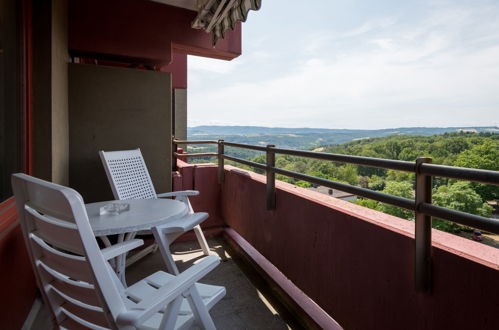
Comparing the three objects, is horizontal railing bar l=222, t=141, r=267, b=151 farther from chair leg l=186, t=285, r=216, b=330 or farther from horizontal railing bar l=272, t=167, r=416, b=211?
chair leg l=186, t=285, r=216, b=330

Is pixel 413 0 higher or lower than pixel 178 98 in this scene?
higher

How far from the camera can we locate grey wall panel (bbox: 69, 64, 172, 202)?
10.8 feet

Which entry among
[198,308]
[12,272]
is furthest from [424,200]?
[12,272]

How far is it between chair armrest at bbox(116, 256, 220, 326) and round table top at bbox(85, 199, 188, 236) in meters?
0.66

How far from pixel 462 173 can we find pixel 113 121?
11.1ft

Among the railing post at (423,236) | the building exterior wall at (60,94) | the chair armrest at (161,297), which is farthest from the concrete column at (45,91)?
the railing post at (423,236)

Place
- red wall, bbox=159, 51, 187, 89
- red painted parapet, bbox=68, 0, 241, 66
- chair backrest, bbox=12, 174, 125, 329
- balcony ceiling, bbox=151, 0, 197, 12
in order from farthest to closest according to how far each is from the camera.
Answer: red wall, bbox=159, 51, 187, 89, balcony ceiling, bbox=151, 0, 197, 12, red painted parapet, bbox=68, 0, 241, 66, chair backrest, bbox=12, 174, 125, 329

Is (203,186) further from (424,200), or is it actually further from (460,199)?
(424,200)

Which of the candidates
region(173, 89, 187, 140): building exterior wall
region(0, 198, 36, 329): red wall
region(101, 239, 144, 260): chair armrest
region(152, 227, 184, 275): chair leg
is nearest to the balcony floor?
region(0, 198, 36, 329): red wall

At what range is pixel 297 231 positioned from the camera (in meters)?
2.25

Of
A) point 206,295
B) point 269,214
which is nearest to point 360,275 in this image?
point 206,295

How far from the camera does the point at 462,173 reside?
110cm

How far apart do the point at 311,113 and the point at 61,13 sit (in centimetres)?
5270

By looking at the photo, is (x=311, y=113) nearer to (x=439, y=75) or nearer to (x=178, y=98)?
(x=439, y=75)
